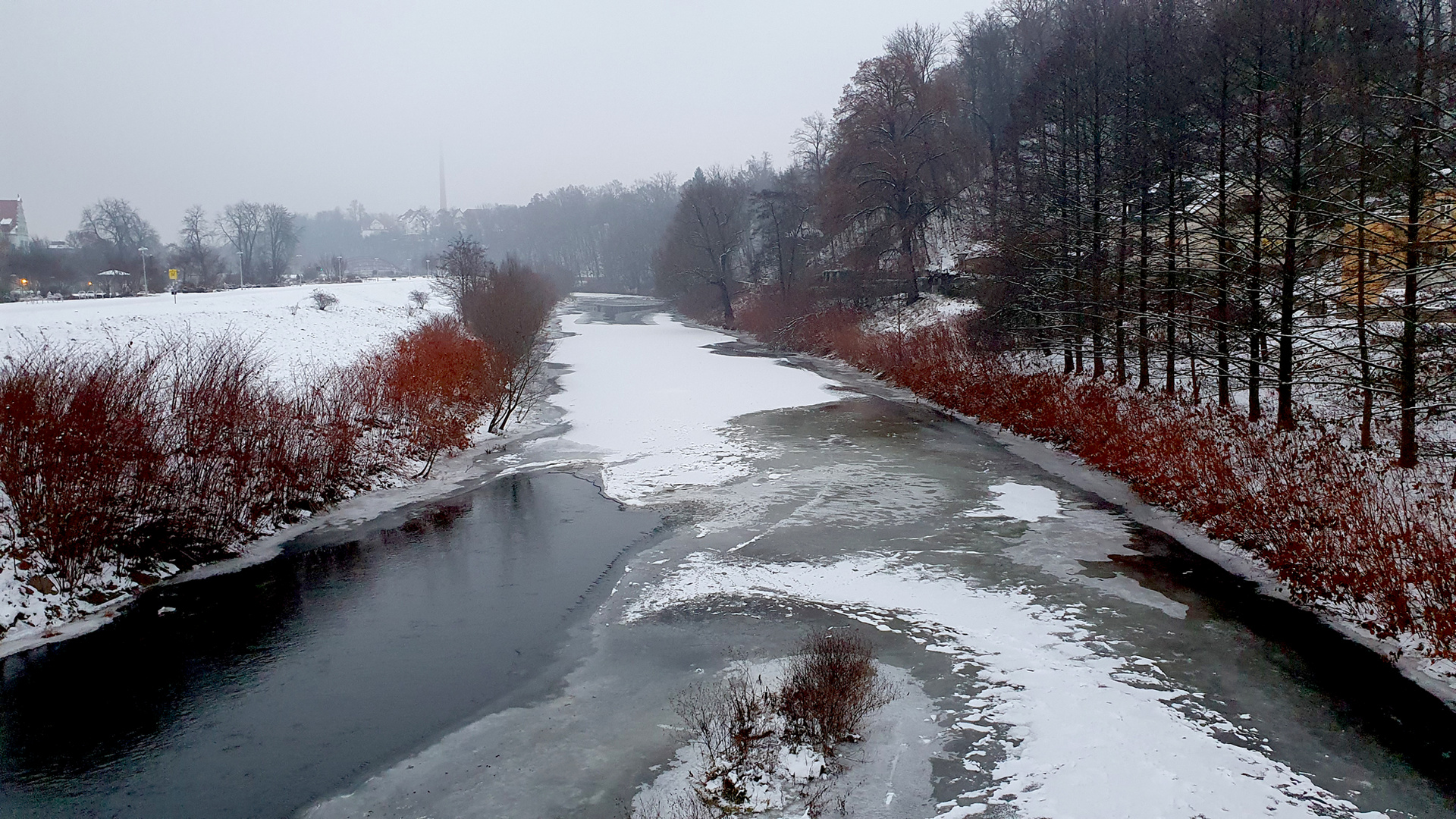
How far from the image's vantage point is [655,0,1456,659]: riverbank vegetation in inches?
414

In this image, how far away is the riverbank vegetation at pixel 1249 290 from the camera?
34.5ft

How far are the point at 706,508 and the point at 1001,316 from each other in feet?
45.0

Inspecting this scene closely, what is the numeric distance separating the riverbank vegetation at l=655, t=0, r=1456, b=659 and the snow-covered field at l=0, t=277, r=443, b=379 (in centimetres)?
1870

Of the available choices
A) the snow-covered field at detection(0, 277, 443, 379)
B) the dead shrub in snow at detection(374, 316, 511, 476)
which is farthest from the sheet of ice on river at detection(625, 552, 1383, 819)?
the snow-covered field at detection(0, 277, 443, 379)

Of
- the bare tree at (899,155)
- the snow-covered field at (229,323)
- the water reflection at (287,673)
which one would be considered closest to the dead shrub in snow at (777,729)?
the water reflection at (287,673)

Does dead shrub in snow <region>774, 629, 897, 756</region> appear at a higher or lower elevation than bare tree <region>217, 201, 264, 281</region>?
lower

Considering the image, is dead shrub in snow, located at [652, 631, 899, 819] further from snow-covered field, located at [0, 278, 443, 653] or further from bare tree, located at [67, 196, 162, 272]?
bare tree, located at [67, 196, 162, 272]

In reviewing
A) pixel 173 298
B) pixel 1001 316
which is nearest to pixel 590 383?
pixel 1001 316

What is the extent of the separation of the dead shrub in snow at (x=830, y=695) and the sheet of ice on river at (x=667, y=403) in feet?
24.4

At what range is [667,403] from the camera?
24781 millimetres

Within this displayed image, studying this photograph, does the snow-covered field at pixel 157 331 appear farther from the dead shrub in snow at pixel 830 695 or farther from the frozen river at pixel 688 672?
the dead shrub in snow at pixel 830 695

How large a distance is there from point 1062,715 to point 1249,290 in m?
10.5

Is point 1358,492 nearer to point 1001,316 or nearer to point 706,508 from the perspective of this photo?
point 706,508

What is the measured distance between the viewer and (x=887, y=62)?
37.6 m
